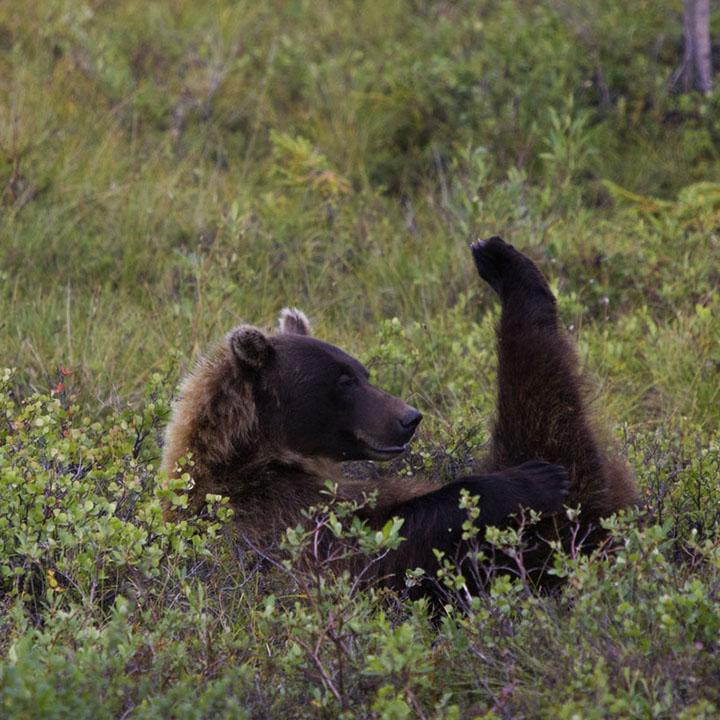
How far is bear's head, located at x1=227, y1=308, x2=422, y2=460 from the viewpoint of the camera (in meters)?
5.09

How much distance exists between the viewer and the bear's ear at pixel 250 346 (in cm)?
504

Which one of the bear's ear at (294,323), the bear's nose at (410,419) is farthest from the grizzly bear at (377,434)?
the bear's ear at (294,323)

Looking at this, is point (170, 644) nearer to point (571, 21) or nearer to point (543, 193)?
point (543, 193)

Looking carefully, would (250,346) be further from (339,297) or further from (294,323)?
(339,297)

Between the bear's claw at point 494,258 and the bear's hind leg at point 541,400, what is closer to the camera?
the bear's hind leg at point 541,400

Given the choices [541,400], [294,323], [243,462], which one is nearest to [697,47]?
[294,323]

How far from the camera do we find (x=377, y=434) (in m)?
5.11

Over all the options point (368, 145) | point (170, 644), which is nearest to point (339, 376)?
point (170, 644)

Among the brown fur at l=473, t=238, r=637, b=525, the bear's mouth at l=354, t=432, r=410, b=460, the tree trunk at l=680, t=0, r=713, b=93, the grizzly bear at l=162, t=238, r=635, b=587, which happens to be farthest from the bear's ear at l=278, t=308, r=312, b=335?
the tree trunk at l=680, t=0, r=713, b=93

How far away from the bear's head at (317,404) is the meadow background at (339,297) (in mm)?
396

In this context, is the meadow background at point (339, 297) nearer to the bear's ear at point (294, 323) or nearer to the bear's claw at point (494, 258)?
the bear's ear at point (294, 323)

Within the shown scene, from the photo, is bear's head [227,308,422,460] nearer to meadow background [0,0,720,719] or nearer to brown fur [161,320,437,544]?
brown fur [161,320,437,544]

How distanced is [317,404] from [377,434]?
27 centimetres

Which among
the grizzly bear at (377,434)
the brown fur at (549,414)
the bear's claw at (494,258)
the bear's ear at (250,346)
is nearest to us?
the grizzly bear at (377,434)
